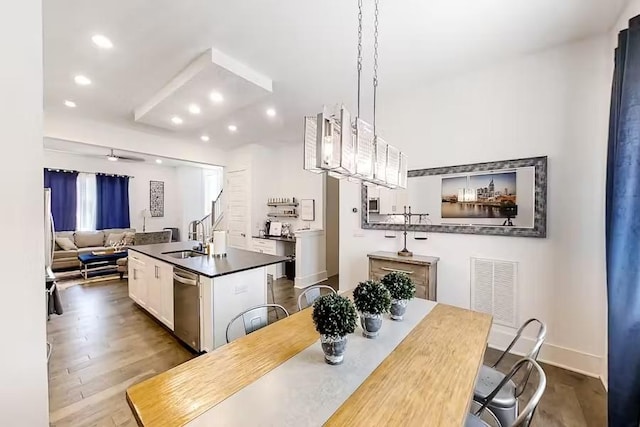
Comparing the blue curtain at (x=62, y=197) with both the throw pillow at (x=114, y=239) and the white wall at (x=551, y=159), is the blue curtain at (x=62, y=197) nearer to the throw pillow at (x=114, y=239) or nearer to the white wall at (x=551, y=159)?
the throw pillow at (x=114, y=239)

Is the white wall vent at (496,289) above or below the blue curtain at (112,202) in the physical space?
below

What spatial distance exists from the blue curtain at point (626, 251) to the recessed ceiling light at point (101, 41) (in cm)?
397

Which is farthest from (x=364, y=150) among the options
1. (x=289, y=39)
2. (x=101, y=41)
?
(x=101, y=41)

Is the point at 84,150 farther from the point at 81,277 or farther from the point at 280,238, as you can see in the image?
the point at 280,238

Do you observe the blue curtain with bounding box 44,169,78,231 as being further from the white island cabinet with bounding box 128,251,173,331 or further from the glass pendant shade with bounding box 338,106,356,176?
the glass pendant shade with bounding box 338,106,356,176

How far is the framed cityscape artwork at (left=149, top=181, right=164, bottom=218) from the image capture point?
8.24m

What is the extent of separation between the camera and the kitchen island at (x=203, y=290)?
249 cm

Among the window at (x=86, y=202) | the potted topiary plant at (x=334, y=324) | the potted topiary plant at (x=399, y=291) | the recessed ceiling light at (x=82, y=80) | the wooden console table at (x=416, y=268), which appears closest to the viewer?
the potted topiary plant at (x=334, y=324)

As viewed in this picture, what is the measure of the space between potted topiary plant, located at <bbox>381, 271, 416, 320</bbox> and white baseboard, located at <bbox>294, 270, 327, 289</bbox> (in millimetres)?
3491

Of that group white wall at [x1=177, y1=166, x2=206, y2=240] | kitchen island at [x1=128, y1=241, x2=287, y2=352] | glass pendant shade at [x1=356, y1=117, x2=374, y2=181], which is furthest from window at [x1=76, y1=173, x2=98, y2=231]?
glass pendant shade at [x1=356, y1=117, x2=374, y2=181]

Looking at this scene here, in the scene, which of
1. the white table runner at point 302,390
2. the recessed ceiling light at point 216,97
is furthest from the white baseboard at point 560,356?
the recessed ceiling light at point 216,97

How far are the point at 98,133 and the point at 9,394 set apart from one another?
15.7ft

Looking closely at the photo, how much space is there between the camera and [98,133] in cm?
454

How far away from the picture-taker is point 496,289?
287cm
